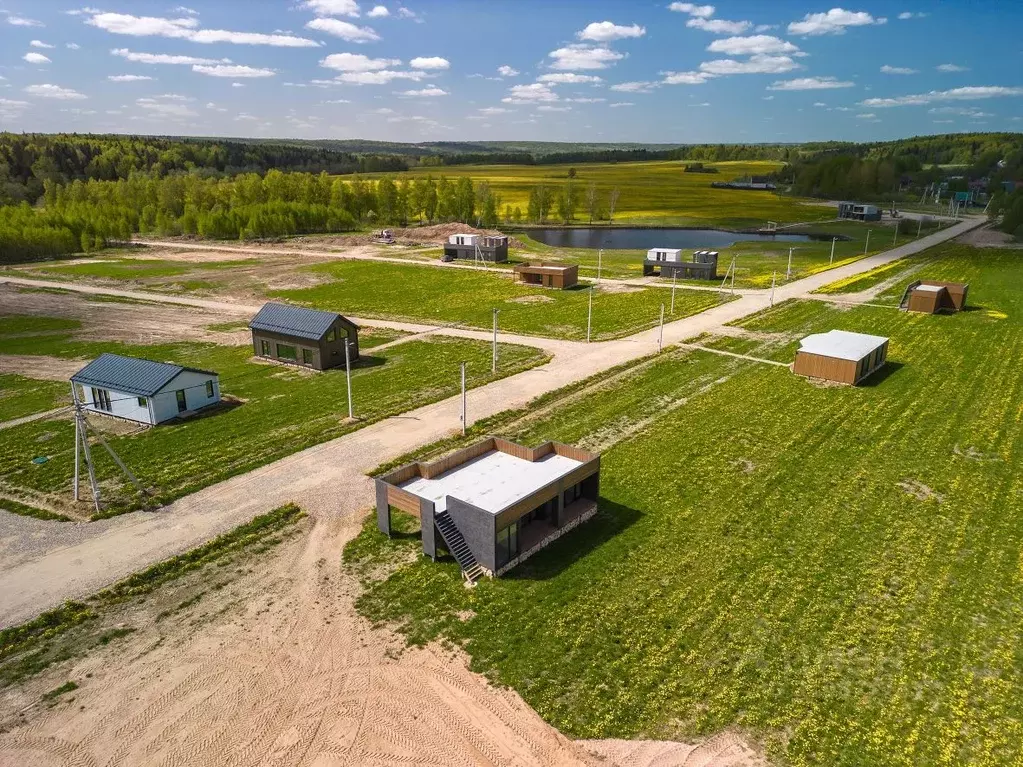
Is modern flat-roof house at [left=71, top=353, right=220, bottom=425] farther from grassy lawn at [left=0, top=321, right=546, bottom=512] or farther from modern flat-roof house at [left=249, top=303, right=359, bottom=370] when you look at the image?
modern flat-roof house at [left=249, top=303, right=359, bottom=370]

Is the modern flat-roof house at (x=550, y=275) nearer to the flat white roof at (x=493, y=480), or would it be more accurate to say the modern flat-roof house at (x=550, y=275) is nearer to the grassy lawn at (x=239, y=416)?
the grassy lawn at (x=239, y=416)

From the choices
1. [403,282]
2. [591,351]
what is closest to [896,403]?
[591,351]

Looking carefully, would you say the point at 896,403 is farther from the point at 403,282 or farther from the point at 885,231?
the point at 885,231

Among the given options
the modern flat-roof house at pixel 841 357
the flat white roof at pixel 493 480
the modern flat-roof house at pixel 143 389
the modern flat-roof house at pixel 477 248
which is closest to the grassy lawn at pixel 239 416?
the modern flat-roof house at pixel 143 389

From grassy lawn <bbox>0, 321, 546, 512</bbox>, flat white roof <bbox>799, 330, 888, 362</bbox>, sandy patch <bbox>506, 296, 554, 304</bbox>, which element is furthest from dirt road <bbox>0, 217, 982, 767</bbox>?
sandy patch <bbox>506, 296, 554, 304</bbox>

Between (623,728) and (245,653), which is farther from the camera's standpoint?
(245,653)
